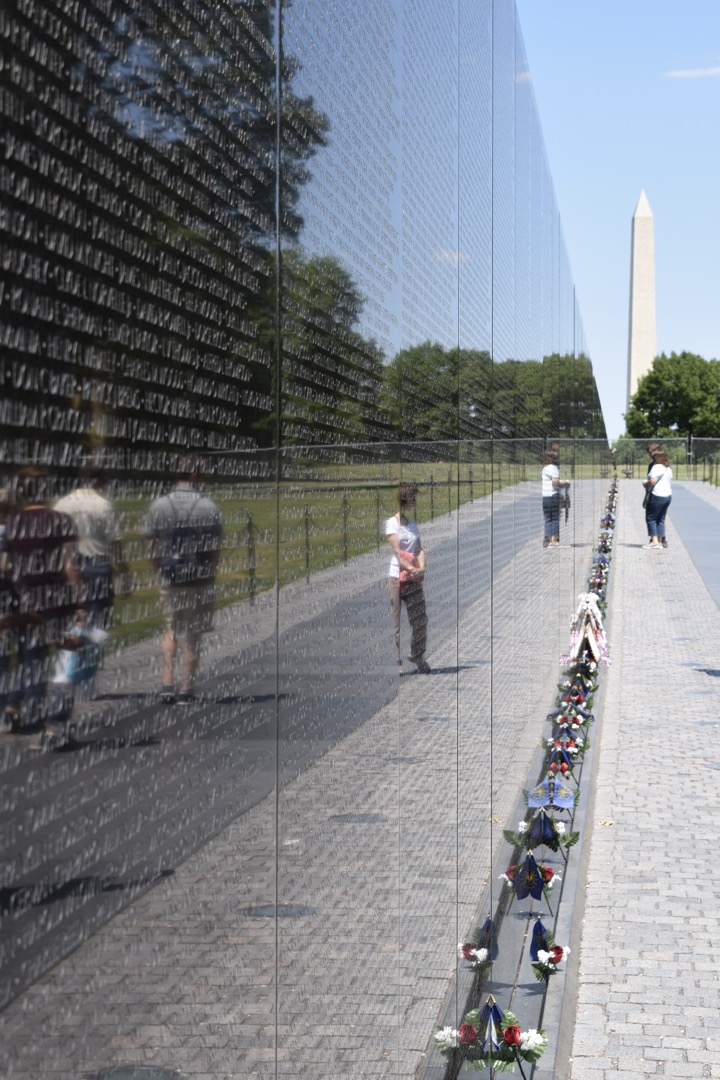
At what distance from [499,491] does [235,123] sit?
12.8 ft

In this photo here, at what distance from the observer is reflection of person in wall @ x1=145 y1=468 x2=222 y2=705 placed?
119 centimetres

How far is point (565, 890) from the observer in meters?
5.76

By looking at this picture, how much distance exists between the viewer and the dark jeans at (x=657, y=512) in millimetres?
24547

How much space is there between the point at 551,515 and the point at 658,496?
15527mm

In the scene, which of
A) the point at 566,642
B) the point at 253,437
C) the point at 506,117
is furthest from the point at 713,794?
the point at 253,437

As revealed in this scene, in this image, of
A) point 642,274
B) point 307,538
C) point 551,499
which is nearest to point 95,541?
point 307,538

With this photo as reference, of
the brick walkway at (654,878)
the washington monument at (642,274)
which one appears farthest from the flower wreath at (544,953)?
the washington monument at (642,274)

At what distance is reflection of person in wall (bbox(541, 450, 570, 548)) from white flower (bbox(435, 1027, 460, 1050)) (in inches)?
205

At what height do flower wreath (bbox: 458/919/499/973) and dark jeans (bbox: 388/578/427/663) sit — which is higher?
dark jeans (bbox: 388/578/427/663)

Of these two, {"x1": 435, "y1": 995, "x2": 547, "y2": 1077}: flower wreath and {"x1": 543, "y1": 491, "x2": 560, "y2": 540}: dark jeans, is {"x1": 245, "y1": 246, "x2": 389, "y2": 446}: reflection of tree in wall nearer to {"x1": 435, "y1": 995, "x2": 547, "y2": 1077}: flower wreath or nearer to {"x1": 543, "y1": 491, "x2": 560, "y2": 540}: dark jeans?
{"x1": 435, "y1": 995, "x2": 547, "y2": 1077}: flower wreath

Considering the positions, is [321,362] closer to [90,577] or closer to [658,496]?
[90,577]

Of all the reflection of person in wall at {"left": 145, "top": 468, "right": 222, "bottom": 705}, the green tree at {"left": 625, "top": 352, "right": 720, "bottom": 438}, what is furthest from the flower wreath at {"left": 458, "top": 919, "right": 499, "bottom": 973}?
the green tree at {"left": 625, "top": 352, "right": 720, "bottom": 438}

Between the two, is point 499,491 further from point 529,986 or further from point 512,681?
point 529,986

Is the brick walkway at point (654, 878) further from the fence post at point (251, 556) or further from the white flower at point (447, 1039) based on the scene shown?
the fence post at point (251, 556)
